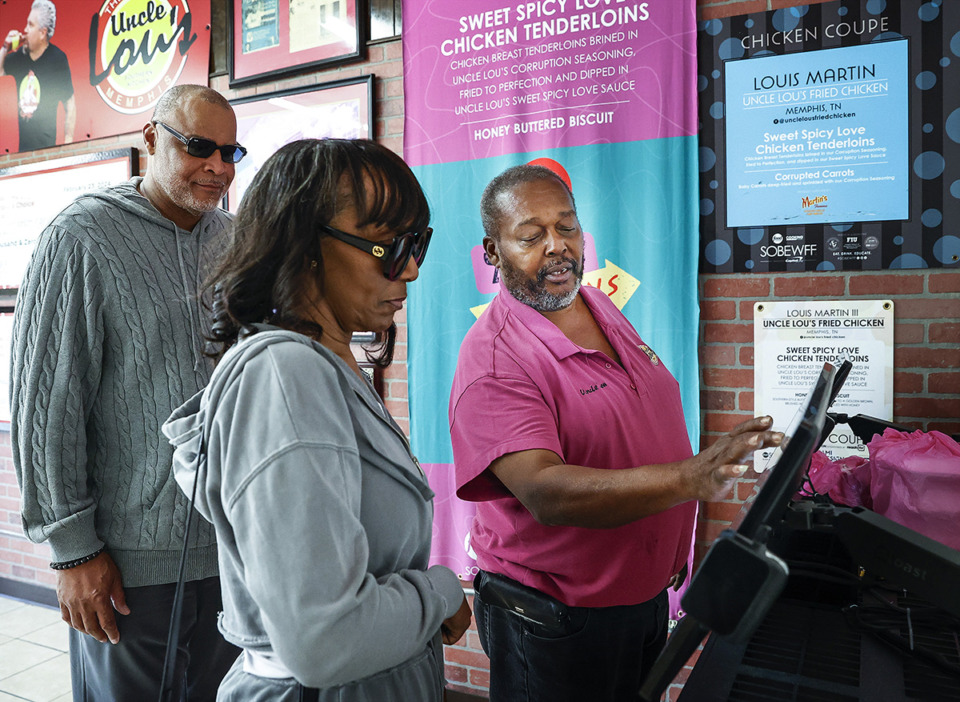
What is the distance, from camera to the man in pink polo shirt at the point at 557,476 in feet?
4.56

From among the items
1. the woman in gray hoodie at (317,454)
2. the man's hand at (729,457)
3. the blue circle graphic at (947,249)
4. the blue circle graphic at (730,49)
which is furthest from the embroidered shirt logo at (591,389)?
the blue circle graphic at (730,49)

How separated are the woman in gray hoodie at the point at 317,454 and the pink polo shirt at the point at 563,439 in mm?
403

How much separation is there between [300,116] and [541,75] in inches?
42.5

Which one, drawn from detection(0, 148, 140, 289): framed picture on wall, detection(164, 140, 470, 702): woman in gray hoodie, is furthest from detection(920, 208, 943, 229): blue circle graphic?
detection(0, 148, 140, 289): framed picture on wall

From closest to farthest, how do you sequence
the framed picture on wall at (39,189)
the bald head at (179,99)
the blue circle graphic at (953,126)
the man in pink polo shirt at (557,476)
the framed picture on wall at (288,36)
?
the man in pink polo shirt at (557,476) → the bald head at (179,99) → the blue circle graphic at (953,126) → the framed picture on wall at (288,36) → the framed picture on wall at (39,189)

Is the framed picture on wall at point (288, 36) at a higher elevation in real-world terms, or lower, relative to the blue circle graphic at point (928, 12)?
higher

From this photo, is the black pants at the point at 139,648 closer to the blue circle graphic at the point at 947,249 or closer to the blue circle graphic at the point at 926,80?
the blue circle graphic at the point at 947,249

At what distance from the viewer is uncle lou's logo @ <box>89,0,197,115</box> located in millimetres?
3248

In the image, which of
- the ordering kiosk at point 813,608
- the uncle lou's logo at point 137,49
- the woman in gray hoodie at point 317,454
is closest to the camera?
the ordering kiosk at point 813,608

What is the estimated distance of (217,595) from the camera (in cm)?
173

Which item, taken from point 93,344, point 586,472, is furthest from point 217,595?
point 586,472

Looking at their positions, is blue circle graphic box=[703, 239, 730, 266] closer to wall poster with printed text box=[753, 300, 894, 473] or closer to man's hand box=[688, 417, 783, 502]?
wall poster with printed text box=[753, 300, 894, 473]

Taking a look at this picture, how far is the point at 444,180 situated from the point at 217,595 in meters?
1.64

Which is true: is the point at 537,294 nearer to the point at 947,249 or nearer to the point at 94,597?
the point at 94,597
